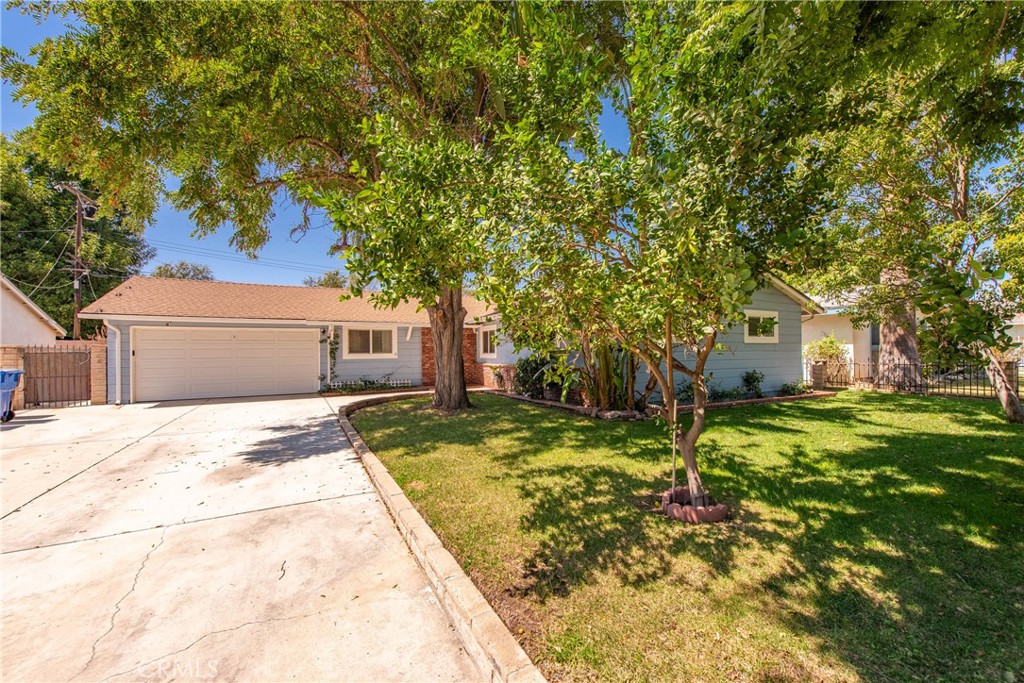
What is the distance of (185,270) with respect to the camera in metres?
38.0

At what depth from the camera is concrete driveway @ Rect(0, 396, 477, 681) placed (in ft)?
7.94

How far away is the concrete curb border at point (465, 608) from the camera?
7.32 ft

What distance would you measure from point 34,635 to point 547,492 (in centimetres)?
395

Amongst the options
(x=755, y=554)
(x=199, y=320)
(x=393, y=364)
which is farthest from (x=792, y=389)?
(x=199, y=320)

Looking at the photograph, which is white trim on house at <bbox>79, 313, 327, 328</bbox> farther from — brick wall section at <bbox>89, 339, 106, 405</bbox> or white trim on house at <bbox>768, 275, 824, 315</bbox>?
white trim on house at <bbox>768, 275, 824, 315</bbox>

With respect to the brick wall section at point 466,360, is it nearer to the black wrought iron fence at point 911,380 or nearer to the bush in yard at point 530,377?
the bush in yard at point 530,377

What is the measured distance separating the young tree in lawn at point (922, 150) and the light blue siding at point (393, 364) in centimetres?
1374

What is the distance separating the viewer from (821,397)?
1226cm

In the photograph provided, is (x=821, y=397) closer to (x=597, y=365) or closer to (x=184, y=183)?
(x=597, y=365)

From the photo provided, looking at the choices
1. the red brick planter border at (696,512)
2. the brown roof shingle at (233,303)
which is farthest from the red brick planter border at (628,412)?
the red brick planter border at (696,512)

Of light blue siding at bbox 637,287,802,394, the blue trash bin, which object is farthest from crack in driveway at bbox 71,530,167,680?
light blue siding at bbox 637,287,802,394

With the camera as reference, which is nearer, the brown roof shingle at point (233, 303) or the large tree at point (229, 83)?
the large tree at point (229, 83)

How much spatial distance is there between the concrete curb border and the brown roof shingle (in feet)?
30.7

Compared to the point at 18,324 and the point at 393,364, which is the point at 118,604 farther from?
the point at 18,324
